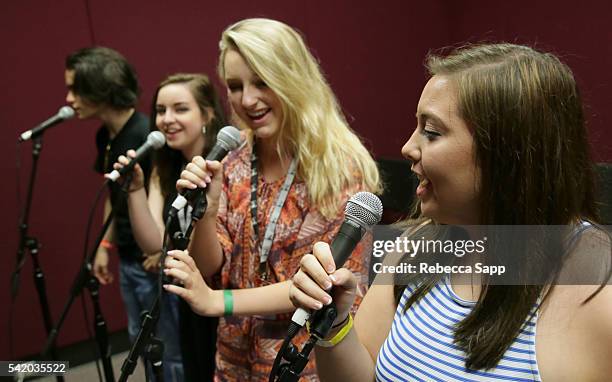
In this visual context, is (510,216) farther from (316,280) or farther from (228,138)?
(228,138)

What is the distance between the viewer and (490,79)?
2.83 ft

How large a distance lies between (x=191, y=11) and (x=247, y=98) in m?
2.18

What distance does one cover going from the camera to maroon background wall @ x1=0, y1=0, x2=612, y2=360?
3021 millimetres

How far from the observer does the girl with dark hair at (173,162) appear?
201 centimetres

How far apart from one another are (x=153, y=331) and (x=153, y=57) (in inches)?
99.9

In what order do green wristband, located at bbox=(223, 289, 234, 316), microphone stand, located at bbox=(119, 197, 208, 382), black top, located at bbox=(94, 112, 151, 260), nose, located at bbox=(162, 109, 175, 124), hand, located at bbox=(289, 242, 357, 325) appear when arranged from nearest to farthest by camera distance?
hand, located at bbox=(289, 242, 357, 325), microphone stand, located at bbox=(119, 197, 208, 382), green wristband, located at bbox=(223, 289, 234, 316), nose, located at bbox=(162, 109, 175, 124), black top, located at bbox=(94, 112, 151, 260)

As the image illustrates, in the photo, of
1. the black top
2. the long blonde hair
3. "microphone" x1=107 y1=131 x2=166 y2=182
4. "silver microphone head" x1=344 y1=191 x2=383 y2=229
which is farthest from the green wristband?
the black top

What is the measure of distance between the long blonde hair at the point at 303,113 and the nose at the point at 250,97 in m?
0.05

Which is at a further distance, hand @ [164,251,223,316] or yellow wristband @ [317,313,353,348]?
hand @ [164,251,223,316]

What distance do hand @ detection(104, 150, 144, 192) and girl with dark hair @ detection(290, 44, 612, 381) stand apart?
2.85ft

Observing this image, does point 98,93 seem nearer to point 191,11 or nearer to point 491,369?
point 191,11

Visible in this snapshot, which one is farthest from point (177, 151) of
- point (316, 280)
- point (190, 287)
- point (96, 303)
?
point (316, 280)

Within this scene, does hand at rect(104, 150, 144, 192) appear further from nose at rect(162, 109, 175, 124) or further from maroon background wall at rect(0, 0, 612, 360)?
maroon background wall at rect(0, 0, 612, 360)

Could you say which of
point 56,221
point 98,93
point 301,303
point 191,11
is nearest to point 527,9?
point 191,11
